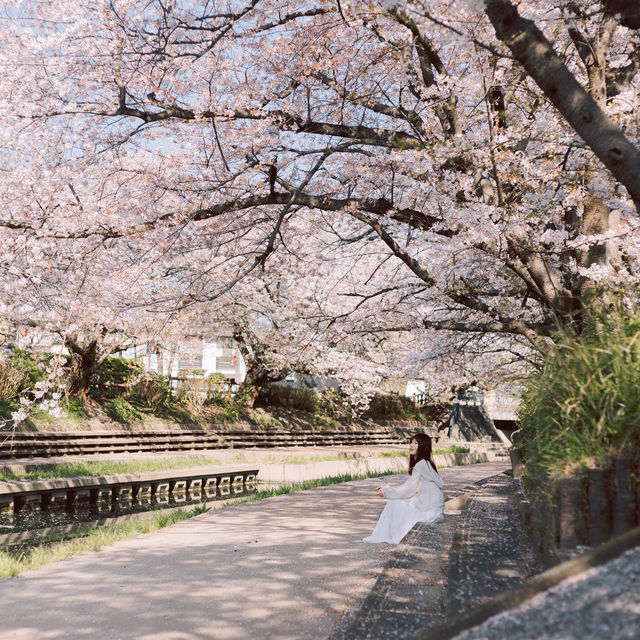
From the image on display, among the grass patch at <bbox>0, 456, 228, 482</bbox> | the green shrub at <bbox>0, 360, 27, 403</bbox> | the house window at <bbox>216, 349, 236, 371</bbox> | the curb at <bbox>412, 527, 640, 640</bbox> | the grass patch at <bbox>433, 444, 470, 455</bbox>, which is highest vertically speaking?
the house window at <bbox>216, 349, 236, 371</bbox>

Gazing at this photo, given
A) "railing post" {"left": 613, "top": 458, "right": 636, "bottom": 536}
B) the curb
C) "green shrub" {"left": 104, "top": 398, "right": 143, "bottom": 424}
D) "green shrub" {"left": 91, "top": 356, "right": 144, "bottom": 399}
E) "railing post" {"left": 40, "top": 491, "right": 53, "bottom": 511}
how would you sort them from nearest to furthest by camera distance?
the curb → "railing post" {"left": 613, "top": 458, "right": 636, "bottom": 536} → "railing post" {"left": 40, "top": 491, "right": 53, "bottom": 511} → "green shrub" {"left": 104, "top": 398, "right": 143, "bottom": 424} → "green shrub" {"left": 91, "top": 356, "right": 144, "bottom": 399}

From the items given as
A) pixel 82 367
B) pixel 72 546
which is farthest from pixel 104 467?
pixel 72 546

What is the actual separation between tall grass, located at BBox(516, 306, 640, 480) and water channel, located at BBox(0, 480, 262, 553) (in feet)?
21.9

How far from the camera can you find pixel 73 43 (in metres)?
8.63

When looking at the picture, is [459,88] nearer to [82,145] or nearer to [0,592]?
[82,145]

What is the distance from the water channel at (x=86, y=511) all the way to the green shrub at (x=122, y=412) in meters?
4.63

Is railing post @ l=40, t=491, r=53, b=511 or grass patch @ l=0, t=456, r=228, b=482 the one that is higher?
grass patch @ l=0, t=456, r=228, b=482

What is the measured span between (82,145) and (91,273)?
652 cm

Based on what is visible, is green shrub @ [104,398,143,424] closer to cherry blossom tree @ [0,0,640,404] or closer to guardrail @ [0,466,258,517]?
guardrail @ [0,466,258,517]

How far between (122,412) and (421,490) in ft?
43.3

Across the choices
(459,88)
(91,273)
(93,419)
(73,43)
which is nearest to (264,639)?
(459,88)

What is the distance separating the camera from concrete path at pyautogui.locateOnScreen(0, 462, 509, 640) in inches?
156

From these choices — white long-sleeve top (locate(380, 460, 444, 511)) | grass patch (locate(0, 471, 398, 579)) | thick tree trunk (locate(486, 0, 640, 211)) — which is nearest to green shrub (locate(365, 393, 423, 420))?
grass patch (locate(0, 471, 398, 579))

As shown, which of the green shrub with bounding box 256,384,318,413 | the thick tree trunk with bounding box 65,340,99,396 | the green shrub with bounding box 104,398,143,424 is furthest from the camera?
the green shrub with bounding box 256,384,318,413
